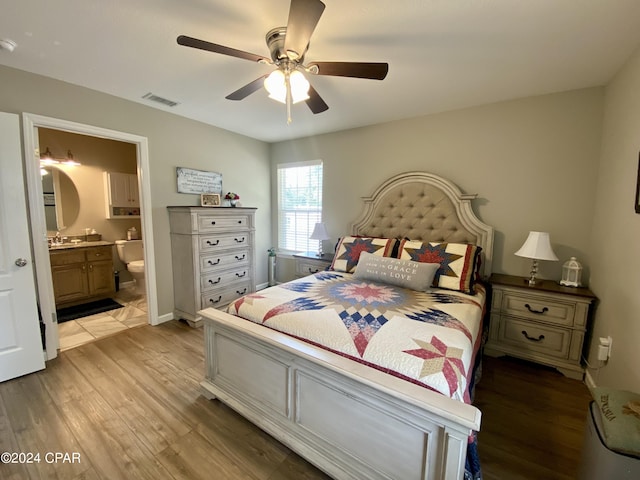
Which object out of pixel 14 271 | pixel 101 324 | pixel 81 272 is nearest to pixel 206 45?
pixel 14 271

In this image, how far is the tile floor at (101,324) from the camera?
110 inches

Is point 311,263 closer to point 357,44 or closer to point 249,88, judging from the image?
point 249,88

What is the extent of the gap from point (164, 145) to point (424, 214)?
3.10 metres

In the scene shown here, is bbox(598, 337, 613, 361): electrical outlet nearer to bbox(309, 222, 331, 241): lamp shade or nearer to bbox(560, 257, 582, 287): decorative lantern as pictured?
bbox(560, 257, 582, 287): decorative lantern

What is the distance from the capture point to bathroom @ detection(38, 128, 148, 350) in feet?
12.0

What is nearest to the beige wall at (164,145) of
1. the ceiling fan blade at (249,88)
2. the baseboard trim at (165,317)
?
the baseboard trim at (165,317)

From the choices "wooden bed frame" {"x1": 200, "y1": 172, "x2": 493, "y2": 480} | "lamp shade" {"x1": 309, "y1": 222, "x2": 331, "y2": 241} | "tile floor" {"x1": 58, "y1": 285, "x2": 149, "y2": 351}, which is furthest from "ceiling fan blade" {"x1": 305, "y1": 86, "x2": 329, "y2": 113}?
"tile floor" {"x1": 58, "y1": 285, "x2": 149, "y2": 351}

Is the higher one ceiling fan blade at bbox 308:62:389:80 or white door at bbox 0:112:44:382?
ceiling fan blade at bbox 308:62:389:80

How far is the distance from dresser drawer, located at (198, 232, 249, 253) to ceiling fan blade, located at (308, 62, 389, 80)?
2275 mm

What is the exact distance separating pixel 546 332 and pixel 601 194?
49.6 inches

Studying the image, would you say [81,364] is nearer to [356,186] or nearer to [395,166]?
[356,186]

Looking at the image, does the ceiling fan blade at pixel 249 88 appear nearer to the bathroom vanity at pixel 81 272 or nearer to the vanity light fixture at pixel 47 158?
the bathroom vanity at pixel 81 272

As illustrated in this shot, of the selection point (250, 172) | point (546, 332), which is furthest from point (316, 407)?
point (250, 172)

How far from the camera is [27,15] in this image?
1540 millimetres
